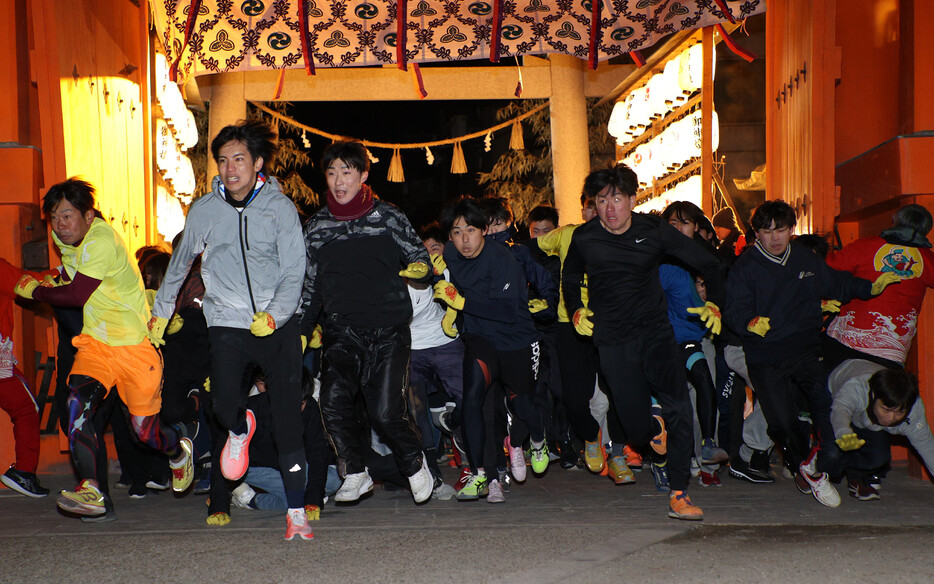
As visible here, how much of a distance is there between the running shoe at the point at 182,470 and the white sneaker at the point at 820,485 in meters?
3.90

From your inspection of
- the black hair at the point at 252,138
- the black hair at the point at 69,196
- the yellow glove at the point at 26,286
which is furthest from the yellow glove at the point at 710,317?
the yellow glove at the point at 26,286

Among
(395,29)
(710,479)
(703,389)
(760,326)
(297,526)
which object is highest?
(395,29)

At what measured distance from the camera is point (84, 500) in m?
5.14

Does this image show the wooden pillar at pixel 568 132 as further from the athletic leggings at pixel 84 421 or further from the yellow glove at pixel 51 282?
the athletic leggings at pixel 84 421

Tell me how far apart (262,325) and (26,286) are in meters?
2.11

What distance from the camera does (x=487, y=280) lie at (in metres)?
6.00

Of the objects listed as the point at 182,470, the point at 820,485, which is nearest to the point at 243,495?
the point at 182,470

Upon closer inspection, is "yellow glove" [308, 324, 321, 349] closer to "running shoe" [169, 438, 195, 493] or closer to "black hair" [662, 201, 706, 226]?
"running shoe" [169, 438, 195, 493]

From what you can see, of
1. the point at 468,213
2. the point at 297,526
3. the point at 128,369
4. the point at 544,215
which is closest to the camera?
the point at 297,526

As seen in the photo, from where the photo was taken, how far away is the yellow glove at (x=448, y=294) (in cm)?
571

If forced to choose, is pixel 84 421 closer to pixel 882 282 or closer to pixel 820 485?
pixel 820 485

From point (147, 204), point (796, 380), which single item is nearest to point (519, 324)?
point (796, 380)

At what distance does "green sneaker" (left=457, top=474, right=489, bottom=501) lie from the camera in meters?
5.79

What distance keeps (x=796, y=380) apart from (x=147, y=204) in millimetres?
6254
